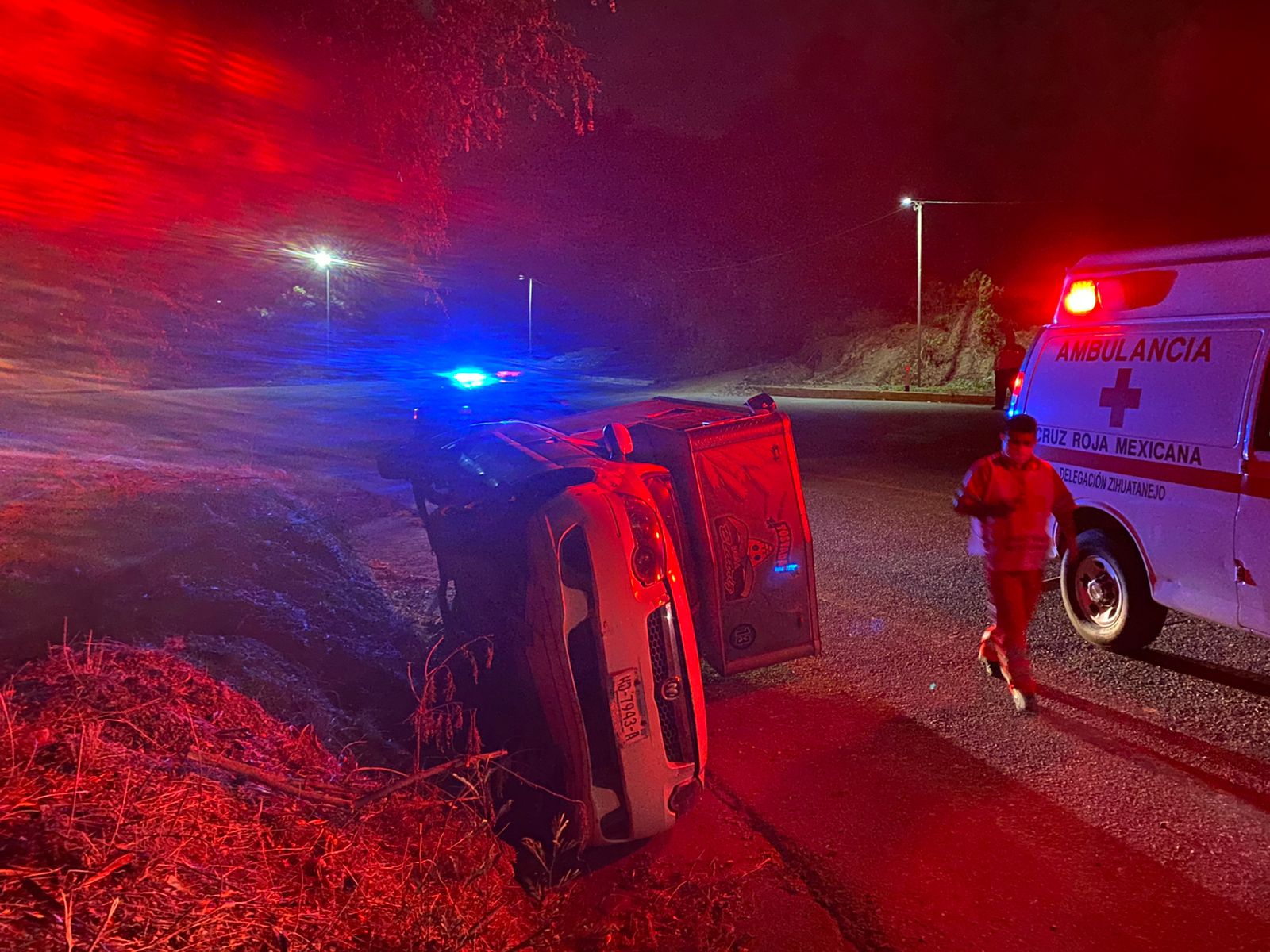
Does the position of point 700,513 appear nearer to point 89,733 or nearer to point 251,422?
point 89,733

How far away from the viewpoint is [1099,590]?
597cm

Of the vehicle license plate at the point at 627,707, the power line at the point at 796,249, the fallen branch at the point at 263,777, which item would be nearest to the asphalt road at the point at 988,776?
the vehicle license plate at the point at 627,707

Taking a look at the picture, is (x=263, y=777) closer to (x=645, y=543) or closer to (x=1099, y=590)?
(x=645, y=543)

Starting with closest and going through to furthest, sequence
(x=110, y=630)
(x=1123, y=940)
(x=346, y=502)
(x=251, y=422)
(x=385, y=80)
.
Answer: (x=1123, y=940) → (x=110, y=630) → (x=385, y=80) → (x=346, y=502) → (x=251, y=422)

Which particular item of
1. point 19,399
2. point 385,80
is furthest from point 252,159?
point 19,399

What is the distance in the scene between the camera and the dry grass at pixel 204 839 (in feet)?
6.97

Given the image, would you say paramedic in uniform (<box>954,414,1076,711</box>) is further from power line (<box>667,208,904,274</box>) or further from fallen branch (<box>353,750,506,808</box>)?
power line (<box>667,208,904,274</box>)

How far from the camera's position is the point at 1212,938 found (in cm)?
310

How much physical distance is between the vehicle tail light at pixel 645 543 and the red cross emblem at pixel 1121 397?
3.69 m

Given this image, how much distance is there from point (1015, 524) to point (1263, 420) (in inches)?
52.0

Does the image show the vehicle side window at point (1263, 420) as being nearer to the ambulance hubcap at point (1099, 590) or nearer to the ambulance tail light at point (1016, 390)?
the ambulance hubcap at point (1099, 590)

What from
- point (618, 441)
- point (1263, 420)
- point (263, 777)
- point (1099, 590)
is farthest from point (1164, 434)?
point (263, 777)

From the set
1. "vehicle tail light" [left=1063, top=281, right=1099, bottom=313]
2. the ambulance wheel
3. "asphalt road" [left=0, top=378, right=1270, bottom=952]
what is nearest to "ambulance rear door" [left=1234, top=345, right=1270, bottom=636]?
"asphalt road" [left=0, top=378, right=1270, bottom=952]

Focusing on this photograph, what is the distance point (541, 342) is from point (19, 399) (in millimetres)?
49692
